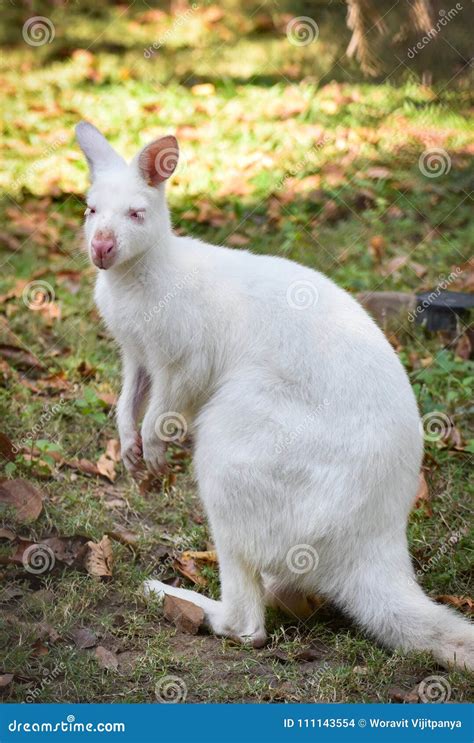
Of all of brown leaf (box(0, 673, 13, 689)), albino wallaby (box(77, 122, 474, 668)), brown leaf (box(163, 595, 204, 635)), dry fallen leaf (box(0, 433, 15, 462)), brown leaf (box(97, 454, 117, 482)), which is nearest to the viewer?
brown leaf (box(0, 673, 13, 689))

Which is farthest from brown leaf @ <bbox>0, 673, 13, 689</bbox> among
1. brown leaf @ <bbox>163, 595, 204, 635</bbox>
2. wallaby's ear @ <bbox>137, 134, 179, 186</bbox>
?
wallaby's ear @ <bbox>137, 134, 179, 186</bbox>

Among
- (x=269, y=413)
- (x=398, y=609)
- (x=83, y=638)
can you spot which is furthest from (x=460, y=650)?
(x=83, y=638)

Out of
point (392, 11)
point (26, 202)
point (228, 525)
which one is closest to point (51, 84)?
point (26, 202)

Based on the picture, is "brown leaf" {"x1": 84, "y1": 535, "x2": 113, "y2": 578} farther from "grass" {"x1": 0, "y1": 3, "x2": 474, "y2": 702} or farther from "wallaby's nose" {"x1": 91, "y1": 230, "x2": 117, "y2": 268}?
"wallaby's nose" {"x1": 91, "y1": 230, "x2": 117, "y2": 268}

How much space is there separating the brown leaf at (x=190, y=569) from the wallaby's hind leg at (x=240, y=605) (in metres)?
0.37

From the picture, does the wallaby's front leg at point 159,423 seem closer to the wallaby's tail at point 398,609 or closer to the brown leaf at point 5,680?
the wallaby's tail at point 398,609

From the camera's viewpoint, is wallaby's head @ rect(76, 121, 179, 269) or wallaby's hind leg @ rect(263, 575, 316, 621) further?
wallaby's hind leg @ rect(263, 575, 316, 621)

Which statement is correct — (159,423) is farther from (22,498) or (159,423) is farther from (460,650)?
(460,650)

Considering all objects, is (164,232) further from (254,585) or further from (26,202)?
(26,202)

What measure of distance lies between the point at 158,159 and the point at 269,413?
0.90m

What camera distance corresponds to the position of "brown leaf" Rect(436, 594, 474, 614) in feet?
11.5

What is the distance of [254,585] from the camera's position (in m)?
3.34

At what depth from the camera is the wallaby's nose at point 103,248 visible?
126 inches

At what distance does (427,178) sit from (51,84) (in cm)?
357
